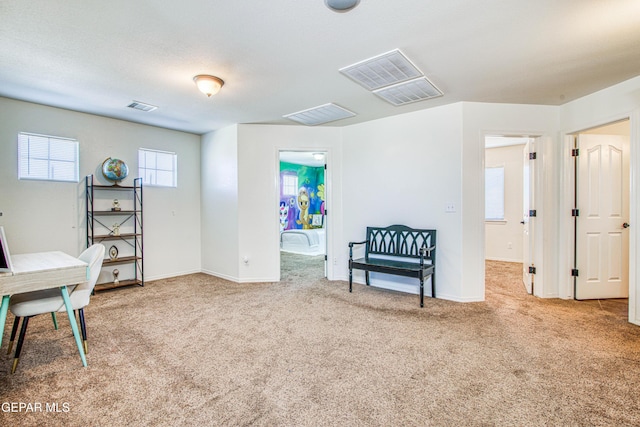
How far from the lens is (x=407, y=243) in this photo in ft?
13.2

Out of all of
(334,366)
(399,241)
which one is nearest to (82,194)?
(334,366)

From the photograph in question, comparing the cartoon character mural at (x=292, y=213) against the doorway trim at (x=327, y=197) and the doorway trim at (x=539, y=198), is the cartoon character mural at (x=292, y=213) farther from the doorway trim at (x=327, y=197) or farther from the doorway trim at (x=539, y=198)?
the doorway trim at (x=539, y=198)

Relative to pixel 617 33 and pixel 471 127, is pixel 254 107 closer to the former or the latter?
pixel 471 127

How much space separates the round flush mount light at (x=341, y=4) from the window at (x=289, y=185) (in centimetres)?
692

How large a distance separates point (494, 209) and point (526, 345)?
181 inches

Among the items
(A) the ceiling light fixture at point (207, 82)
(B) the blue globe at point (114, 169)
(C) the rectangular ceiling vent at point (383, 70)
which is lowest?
(B) the blue globe at point (114, 169)

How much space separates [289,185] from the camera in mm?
8898

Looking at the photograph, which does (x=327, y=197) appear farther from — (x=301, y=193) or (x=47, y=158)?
(x=301, y=193)

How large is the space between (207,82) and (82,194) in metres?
2.71

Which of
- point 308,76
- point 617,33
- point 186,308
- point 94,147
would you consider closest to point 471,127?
point 617,33

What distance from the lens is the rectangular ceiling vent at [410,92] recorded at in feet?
9.97

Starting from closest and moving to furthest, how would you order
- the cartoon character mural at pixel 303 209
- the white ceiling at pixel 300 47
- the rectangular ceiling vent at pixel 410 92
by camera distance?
the white ceiling at pixel 300 47 → the rectangular ceiling vent at pixel 410 92 → the cartoon character mural at pixel 303 209

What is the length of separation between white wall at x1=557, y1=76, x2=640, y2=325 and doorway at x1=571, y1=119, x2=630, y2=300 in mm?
115

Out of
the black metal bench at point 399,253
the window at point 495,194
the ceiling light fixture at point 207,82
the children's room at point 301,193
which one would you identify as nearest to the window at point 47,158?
the ceiling light fixture at point 207,82
